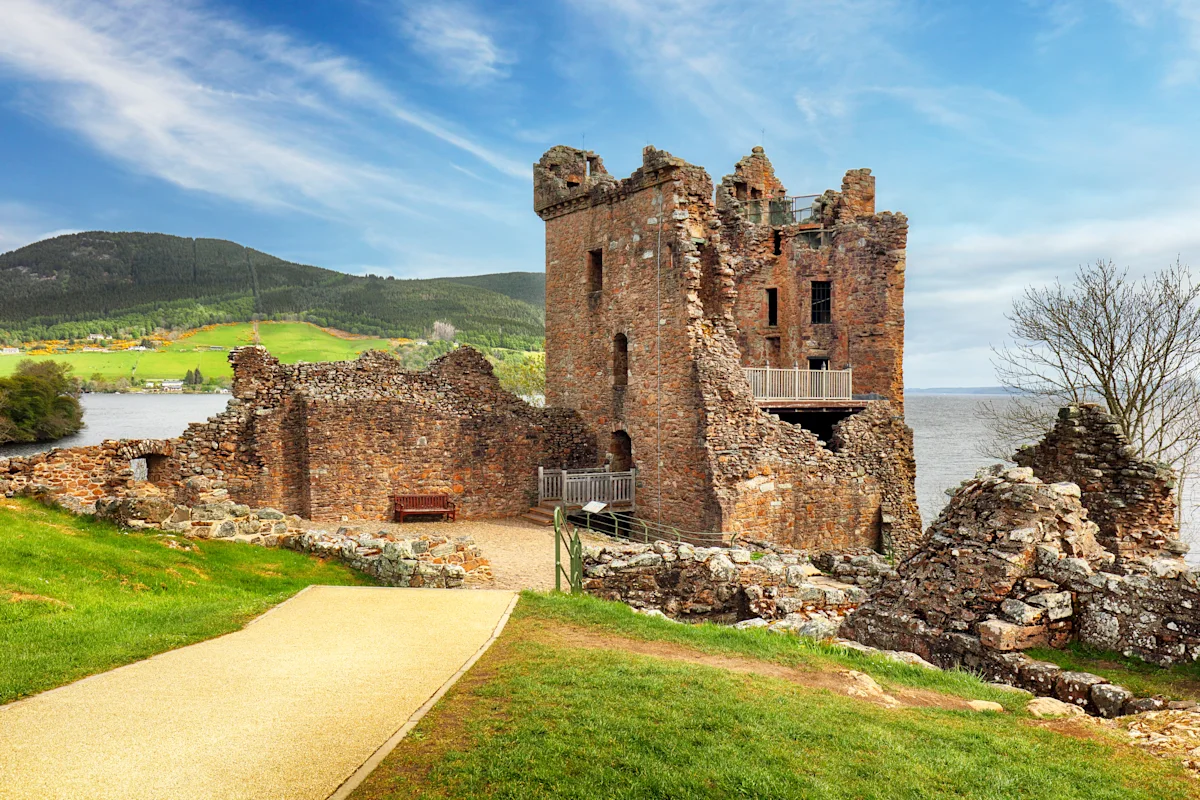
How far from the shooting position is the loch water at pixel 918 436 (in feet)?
170

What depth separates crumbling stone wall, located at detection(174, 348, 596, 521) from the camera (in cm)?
2275

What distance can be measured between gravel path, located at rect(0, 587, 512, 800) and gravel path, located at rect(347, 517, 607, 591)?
5.31m

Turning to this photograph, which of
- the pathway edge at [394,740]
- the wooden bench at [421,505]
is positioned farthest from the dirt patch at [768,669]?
the wooden bench at [421,505]

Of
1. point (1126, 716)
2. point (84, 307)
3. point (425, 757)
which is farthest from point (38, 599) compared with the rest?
point (84, 307)

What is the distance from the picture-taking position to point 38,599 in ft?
33.7

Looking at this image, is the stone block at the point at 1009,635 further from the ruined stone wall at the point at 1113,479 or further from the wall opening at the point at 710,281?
the wall opening at the point at 710,281

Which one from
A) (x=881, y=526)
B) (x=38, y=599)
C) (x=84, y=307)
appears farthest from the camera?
(x=84, y=307)

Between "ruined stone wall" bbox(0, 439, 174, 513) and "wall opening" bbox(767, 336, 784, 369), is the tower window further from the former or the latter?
"ruined stone wall" bbox(0, 439, 174, 513)

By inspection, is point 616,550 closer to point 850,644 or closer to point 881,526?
point 850,644

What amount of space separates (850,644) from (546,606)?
4150 mm

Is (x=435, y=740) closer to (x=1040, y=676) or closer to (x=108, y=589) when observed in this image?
(x=1040, y=676)

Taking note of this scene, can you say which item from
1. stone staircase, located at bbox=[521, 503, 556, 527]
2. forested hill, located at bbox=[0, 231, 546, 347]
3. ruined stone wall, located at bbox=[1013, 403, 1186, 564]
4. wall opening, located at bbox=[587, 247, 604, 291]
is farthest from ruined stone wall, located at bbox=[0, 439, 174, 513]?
forested hill, located at bbox=[0, 231, 546, 347]

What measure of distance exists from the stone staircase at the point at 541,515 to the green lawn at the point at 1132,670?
15.9 metres

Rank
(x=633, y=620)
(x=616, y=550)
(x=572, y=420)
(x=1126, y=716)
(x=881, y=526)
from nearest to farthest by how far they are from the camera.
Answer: (x=1126, y=716) → (x=633, y=620) → (x=616, y=550) → (x=881, y=526) → (x=572, y=420)
